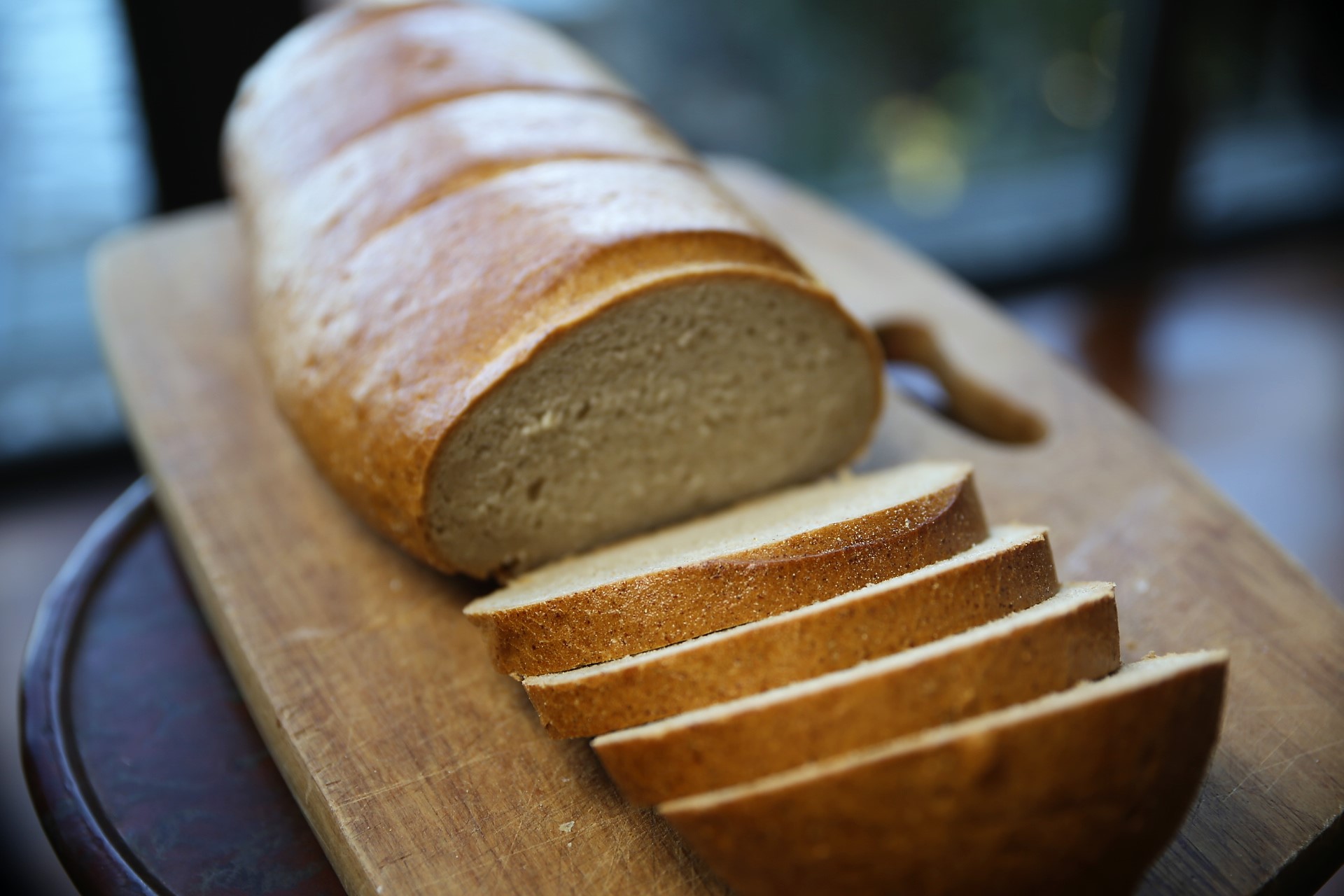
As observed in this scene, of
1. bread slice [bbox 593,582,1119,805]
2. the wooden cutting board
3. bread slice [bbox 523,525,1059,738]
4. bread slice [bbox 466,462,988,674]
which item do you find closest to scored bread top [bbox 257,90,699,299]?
the wooden cutting board

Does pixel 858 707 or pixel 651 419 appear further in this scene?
pixel 651 419

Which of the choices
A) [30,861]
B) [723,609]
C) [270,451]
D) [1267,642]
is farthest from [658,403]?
[30,861]

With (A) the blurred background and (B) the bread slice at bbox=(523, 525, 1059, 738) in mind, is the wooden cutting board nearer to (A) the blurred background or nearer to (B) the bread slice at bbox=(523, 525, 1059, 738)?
(B) the bread slice at bbox=(523, 525, 1059, 738)

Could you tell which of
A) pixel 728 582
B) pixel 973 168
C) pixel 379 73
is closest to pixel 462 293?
pixel 728 582

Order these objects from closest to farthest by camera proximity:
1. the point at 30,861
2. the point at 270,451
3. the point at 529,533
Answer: the point at 529,533 → the point at 270,451 → the point at 30,861

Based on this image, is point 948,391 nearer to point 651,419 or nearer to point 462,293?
point 651,419

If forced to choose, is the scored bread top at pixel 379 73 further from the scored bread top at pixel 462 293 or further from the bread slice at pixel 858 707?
the bread slice at pixel 858 707

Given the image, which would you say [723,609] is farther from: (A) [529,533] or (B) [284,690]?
(B) [284,690]
